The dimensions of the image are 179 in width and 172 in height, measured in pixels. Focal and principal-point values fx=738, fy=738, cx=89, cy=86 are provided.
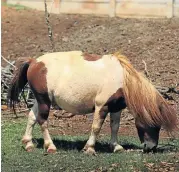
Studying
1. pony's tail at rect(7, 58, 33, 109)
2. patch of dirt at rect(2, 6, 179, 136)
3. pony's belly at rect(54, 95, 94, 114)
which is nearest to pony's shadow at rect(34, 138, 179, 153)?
pony's belly at rect(54, 95, 94, 114)

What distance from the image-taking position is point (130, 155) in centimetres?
1048

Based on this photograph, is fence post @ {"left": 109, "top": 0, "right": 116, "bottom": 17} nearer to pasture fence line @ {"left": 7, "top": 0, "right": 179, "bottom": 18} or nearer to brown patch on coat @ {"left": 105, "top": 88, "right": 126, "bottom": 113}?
Result: pasture fence line @ {"left": 7, "top": 0, "right": 179, "bottom": 18}

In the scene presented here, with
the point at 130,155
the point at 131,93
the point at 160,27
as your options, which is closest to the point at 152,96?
the point at 131,93

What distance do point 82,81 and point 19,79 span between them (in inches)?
50.5

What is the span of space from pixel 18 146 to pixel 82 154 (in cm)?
140

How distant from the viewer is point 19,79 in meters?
11.7

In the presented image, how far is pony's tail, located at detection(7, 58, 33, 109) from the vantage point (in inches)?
457

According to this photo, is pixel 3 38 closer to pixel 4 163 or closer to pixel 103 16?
pixel 103 16

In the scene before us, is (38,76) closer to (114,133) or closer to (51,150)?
(51,150)

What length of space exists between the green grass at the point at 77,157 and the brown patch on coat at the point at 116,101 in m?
0.67

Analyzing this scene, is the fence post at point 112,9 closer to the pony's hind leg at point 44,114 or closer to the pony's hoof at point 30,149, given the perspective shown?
the pony's hind leg at point 44,114

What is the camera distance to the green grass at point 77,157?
945 centimetres

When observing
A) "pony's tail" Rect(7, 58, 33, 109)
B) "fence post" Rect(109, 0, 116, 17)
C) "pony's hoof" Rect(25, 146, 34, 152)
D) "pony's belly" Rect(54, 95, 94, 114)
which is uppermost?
"fence post" Rect(109, 0, 116, 17)

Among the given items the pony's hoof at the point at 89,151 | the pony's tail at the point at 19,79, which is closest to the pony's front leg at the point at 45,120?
the pony's hoof at the point at 89,151
